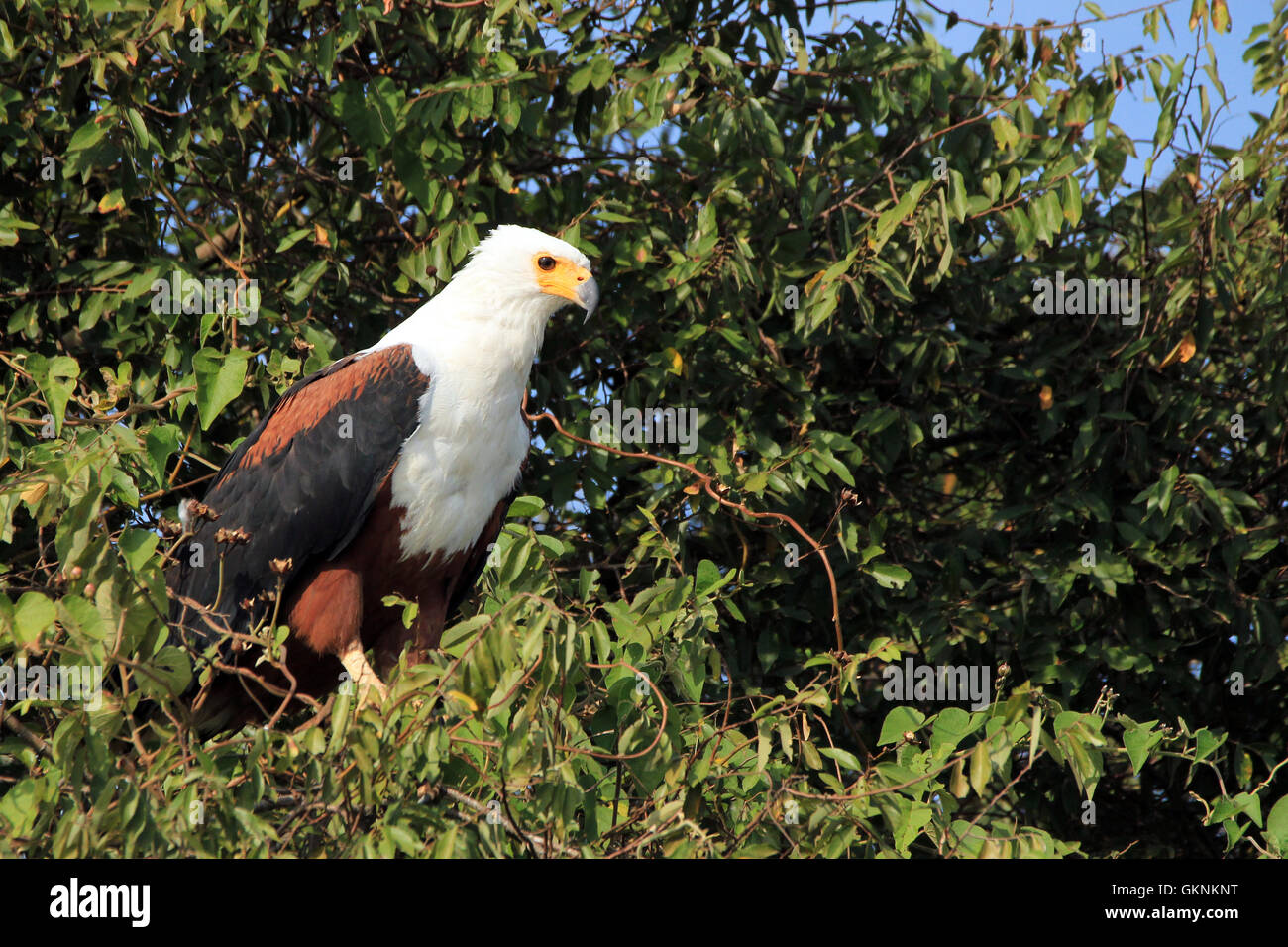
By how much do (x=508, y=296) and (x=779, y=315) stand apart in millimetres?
1626

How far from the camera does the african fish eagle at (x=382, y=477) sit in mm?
4633

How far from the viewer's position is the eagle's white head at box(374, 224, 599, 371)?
190 inches

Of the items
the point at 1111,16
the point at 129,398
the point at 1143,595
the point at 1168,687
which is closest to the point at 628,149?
the point at 1111,16

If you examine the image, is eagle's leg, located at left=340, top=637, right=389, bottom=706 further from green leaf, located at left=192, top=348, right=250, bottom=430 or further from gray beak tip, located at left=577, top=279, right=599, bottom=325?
gray beak tip, located at left=577, top=279, right=599, bottom=325

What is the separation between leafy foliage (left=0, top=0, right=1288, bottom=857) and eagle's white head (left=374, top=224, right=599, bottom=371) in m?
0.24

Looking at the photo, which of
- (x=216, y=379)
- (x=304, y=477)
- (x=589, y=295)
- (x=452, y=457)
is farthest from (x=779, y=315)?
(x=216, y=379)

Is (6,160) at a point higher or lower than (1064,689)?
higher

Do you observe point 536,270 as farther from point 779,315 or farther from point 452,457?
point 779,315

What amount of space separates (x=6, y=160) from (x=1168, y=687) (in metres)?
5.36

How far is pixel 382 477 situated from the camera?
4625 mm

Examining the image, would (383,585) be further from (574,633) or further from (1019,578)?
(1019,578)

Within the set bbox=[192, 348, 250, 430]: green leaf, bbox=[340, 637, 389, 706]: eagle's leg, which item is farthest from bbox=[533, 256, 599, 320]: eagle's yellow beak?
bbox=[340, 637, 389, 706]: eagle's leg
